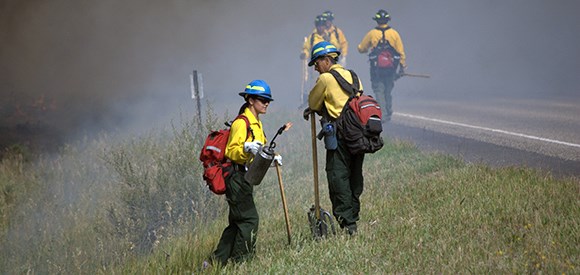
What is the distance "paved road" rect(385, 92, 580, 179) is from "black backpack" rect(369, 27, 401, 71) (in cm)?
107

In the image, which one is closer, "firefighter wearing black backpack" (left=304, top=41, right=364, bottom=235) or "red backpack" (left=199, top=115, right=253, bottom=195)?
"red backpack" (left=199, top=115, right=253, bottom=195)

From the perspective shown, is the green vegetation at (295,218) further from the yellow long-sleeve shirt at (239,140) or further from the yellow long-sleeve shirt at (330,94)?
the yellow long-sleeve shirt at (330,94)

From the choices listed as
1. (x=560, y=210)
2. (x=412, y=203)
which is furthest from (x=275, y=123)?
(x=560, y=210)

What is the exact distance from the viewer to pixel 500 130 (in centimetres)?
1107

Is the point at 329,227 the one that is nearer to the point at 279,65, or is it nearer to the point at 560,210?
the point at 560,210

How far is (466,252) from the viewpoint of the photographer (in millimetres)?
4488

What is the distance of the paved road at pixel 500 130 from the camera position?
849cm

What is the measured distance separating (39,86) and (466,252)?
608 inches

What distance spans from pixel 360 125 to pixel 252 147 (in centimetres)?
85

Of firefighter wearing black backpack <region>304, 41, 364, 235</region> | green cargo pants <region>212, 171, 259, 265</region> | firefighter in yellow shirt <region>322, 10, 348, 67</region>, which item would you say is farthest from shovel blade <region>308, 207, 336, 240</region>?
firefighter in yellow shirt <region>322, 10, 348, 67</region>

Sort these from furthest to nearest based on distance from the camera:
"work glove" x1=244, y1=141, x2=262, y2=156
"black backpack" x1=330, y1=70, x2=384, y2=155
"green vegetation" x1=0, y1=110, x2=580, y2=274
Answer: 1. "black backpack" x1=330, y1=70, x2=384, y2=155
2. "work glove" x1=244, y1=141, x2=262, y2=156
3. "green vegetation" x1=0, y1=110, x2=580, y2=274

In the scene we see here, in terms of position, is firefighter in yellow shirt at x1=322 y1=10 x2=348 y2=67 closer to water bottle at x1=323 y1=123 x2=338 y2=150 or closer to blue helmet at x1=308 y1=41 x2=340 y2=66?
blue helmet at x1=308 y1=41 x2=340 y2=66

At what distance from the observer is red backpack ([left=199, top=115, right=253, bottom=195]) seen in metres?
5.12

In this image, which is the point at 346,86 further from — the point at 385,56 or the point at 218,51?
the point at 218,51
